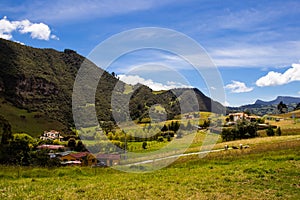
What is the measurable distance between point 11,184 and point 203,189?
29.8ft

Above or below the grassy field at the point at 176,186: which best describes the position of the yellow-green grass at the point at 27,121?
above

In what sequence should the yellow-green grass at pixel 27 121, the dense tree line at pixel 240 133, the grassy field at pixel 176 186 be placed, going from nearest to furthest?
1. the grassy field at pixel 176 186
2. the dense tree line at pixel 240 133
3. the yellow-green grass at pixel 27 121

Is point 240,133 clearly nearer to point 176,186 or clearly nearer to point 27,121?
point 176,186

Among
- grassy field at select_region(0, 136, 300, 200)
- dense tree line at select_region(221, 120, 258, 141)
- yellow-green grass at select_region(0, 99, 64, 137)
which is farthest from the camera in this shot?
yellow-green grass at select_region(0, 99, 64, 137)

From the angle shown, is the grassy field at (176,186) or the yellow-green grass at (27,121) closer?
the grassy field at (176,186)

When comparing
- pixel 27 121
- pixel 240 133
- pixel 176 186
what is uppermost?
pixel 27 121

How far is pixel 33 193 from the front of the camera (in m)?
12.4

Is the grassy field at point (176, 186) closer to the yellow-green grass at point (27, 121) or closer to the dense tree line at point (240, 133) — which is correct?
the dense tree line at point (240, 133)

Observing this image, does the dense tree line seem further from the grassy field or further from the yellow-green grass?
the yellow-green grass

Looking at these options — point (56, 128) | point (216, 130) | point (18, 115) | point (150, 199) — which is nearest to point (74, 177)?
point (150, 199)

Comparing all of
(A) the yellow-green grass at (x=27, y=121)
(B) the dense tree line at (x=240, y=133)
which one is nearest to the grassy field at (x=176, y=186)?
(B) the dense tree line at (x=240, y=133)

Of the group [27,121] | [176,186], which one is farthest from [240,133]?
[27,121]

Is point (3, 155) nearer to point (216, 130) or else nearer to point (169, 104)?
point (169, 104)

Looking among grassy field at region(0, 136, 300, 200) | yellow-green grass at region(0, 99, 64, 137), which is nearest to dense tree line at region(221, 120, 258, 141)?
grassy field at region(0, 136, 300, 200)
